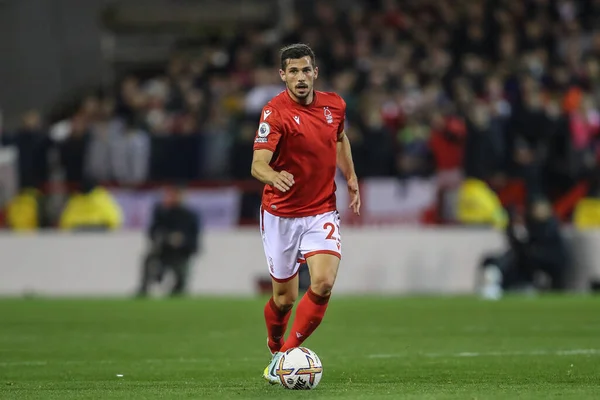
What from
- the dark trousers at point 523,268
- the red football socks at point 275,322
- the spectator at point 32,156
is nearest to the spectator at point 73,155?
the spectator at point 32,156

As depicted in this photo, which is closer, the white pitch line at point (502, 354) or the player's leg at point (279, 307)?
the player's leg at point (279, 307)

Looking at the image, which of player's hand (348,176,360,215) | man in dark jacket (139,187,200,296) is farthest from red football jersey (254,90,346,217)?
man in dark jacket (139,187,200,296)

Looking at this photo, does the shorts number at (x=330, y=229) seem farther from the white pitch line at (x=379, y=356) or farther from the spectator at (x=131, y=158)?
the spectator at (x=131, y=158)

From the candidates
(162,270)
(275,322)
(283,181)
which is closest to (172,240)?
(162,270)

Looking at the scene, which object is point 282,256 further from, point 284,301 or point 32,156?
point 32,156

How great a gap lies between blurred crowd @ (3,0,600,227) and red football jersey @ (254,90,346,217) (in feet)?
41.0

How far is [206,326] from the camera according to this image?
16.1 m

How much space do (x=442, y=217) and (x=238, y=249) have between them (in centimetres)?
340

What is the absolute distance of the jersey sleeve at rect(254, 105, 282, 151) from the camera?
31.6ft

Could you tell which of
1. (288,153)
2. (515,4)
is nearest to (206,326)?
(288,153)

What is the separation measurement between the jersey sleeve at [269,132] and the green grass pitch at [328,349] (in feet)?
5.55

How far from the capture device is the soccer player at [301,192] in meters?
9.76

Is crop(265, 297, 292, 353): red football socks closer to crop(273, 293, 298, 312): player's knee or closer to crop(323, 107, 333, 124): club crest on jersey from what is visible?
crop(273, 293, 298, 312): player's knee

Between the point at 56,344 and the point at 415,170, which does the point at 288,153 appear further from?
the point at 415,170
